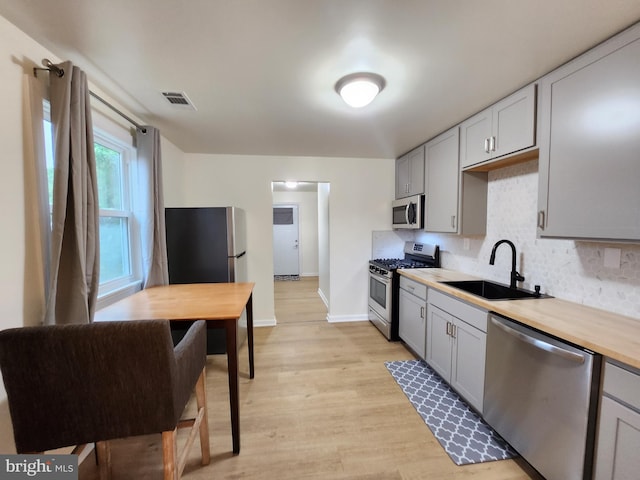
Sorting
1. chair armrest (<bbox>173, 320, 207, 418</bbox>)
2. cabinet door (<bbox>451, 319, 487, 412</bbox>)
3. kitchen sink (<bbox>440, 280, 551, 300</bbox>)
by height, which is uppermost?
kitchen sink (<bbox>440, 280, 551, 300</bbox>)

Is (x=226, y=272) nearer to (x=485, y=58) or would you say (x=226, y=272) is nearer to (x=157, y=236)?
(x=157, y=236)

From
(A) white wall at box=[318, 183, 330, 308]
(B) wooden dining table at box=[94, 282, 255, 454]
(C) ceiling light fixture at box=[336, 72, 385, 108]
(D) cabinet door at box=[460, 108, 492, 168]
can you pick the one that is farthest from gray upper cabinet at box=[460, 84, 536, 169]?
(B) wooden dining table at box=[94, 282, 255, 454]

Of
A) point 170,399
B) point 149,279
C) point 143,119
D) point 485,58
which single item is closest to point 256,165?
point 143,119

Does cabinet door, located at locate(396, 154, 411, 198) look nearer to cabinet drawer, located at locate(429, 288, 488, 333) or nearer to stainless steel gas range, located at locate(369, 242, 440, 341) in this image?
stainless steel gas range, located at locate(369, 242, 440, 341)

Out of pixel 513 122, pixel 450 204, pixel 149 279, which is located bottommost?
pixel 149 279

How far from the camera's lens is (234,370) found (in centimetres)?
160

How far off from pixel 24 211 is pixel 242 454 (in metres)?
1.80

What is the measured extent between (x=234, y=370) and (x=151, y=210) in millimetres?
1586

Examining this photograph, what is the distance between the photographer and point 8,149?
48.6 inches

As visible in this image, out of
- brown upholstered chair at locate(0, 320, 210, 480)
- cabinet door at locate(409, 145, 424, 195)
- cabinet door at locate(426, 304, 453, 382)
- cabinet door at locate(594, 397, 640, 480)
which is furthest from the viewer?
cabinet door at locate(409, 145, 424, 195)

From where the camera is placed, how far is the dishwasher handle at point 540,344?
4.06 ft

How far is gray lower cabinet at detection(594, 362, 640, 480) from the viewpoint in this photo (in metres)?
1.05

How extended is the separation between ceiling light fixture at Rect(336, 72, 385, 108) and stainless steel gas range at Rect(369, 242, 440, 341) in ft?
6.41

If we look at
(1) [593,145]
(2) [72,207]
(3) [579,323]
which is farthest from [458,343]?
(2) [72,207]
